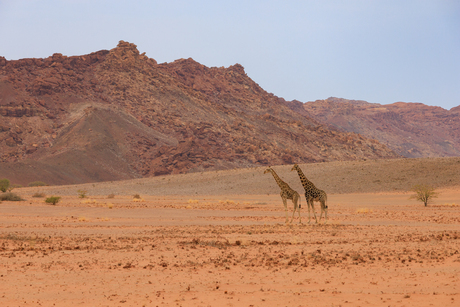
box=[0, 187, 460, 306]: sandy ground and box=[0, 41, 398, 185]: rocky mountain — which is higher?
box=[0, 41, 398, 185]: rocky mountain

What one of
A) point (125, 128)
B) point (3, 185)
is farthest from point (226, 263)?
point (125, 128)

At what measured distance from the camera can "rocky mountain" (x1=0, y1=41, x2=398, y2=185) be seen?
89875 millimetres

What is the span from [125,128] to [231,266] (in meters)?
94.6

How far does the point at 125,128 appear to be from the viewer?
103312mm

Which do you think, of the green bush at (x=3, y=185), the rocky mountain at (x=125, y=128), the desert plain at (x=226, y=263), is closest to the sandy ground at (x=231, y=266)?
the desert plain at (x=226, y=263)

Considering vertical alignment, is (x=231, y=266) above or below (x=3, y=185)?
below

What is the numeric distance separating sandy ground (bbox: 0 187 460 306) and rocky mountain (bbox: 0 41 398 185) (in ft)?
220

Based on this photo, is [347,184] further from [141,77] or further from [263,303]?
[141,77]

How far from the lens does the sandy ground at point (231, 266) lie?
908 centimetres

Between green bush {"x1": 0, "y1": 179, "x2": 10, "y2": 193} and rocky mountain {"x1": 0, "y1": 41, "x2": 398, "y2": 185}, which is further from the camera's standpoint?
rocky mountain {"x1": 0, "y1": 41, "x2": 398, "y2": 185}

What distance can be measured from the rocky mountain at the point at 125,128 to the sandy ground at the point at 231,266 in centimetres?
6713

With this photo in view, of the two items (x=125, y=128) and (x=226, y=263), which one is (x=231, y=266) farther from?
(x=125, y=128)

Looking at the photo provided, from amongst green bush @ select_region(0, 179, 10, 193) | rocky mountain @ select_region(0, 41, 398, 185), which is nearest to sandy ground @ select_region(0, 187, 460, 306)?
green bush @ select_region(0, 179, 10, 193)

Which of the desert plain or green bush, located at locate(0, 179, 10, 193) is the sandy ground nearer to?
the desert plain
